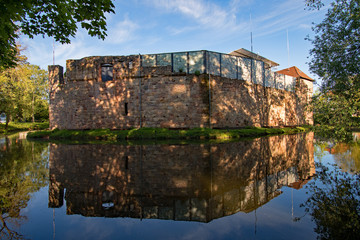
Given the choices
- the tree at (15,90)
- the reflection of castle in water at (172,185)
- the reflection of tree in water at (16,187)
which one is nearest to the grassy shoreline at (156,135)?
the reflection of castle in water at (172,185)

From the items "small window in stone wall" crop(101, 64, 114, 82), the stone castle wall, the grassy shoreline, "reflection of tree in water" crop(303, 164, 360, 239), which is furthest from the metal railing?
"reflection of tree in water" crop(303, 164, 360, 239)

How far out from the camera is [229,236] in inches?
112

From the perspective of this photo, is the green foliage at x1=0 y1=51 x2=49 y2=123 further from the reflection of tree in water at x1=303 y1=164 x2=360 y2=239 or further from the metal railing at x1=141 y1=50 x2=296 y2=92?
the reflection of tree in water at x1=303 y1=164 x2=360 y2=239

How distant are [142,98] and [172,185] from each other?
680 inches

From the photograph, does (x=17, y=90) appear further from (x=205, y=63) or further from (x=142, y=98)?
(x=205, y=63)

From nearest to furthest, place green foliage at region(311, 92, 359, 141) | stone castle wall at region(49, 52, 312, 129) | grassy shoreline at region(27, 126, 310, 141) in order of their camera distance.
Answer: green foliage at region(311, 92, 359, 141) → grassy shoreline at region(27, 126, 310, 141) → stone castle wall at region(49, 52, 312, 129)

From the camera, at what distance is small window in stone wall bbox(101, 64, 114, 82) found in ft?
73.5

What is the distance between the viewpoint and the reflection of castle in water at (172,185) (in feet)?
12.5

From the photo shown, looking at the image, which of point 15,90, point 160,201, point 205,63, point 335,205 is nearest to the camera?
point 335,205

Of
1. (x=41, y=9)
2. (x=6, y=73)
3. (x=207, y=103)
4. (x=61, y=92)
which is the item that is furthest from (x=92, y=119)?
(x=6, y=73)

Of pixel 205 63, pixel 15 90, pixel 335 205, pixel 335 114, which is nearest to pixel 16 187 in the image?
pixel 335 205

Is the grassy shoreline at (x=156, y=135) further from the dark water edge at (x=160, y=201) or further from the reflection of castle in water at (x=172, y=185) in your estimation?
the dark water edge at (x=160, y=201)

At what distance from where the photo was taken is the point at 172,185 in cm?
518

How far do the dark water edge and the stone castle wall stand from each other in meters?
14.2
